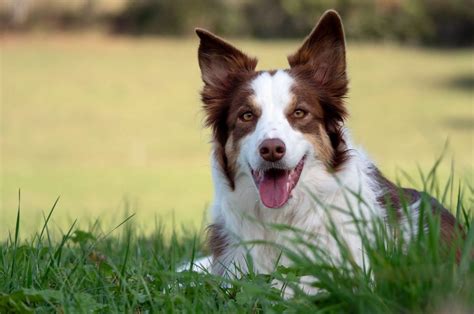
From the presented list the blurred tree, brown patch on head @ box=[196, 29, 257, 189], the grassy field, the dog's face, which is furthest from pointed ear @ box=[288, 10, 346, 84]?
the blurred tree

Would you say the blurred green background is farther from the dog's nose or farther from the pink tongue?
the dog's nose

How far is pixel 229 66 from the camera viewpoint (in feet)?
18.4

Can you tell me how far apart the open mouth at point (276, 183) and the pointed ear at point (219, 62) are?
71cm

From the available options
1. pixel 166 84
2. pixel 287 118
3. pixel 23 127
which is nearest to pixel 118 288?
pixel 287 118

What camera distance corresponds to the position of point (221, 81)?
221 inches

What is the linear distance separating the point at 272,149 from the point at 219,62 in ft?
3.02

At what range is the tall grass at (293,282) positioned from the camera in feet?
11.1

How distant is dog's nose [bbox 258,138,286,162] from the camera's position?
193 inches

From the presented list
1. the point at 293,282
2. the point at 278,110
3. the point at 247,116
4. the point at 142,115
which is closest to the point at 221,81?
the point at 247,116

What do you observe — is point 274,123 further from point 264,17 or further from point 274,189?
point 264,17

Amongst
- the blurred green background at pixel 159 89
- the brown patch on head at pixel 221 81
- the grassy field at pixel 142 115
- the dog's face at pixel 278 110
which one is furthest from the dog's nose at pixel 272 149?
the grassy field at pixel 142 115

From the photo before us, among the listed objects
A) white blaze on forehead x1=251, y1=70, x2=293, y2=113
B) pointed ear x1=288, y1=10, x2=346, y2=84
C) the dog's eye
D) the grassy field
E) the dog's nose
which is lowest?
the grassy field

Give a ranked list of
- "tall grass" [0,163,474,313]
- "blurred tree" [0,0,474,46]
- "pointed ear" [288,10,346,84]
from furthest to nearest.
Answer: "blurred tree" [0,0,474,46], "pointed ear" [288,10,346,84], "tall grass" [0,163,474,313]

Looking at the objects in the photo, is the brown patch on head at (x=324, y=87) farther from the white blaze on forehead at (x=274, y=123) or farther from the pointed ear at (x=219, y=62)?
the pointed ear at (x=219, y=62)
